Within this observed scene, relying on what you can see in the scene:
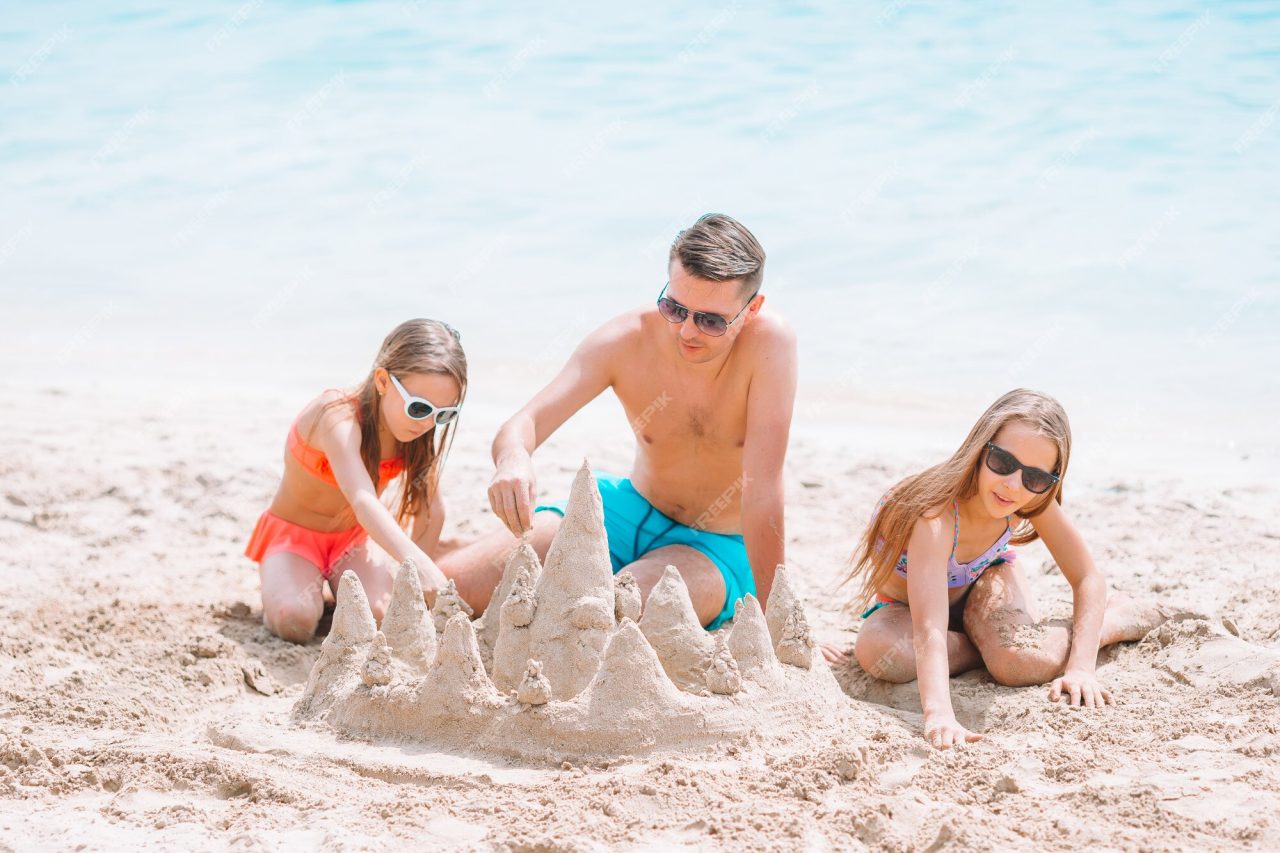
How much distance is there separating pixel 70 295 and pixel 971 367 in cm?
1080

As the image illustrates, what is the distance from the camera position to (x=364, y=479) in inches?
176

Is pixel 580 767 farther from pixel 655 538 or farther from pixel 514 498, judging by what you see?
pixel 655 538

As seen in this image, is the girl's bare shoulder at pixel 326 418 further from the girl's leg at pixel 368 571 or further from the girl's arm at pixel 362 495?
the girl's leg at pixel 368 571

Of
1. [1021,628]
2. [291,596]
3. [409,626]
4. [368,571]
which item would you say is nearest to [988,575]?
[1021,628]

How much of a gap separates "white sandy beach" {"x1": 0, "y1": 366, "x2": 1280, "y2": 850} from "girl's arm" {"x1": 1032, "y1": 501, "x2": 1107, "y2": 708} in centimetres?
12

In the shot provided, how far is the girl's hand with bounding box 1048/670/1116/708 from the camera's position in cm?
369

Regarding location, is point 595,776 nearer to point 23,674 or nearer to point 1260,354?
point 23,674

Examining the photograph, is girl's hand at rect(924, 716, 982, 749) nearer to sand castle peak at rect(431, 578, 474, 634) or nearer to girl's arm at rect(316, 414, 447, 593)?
sand castle peak at rect(431, 578, 474, 634)

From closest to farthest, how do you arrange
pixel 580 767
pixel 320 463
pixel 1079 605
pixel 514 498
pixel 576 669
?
pixel 580 767, pixel 576 669, pixel 514 498, pixel 1079 605, pixel 320 463

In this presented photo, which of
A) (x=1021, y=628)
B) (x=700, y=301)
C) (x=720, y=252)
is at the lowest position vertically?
(x=1021, y=628)

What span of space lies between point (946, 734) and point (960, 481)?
96 cm

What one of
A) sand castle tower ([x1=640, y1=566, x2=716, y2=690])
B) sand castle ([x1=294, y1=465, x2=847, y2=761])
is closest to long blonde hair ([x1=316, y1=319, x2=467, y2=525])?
sand castle ([x1=294, y1=465, x2=847, y2=761])

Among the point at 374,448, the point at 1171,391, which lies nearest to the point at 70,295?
the point at 374,448

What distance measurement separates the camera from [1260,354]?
1095cm
